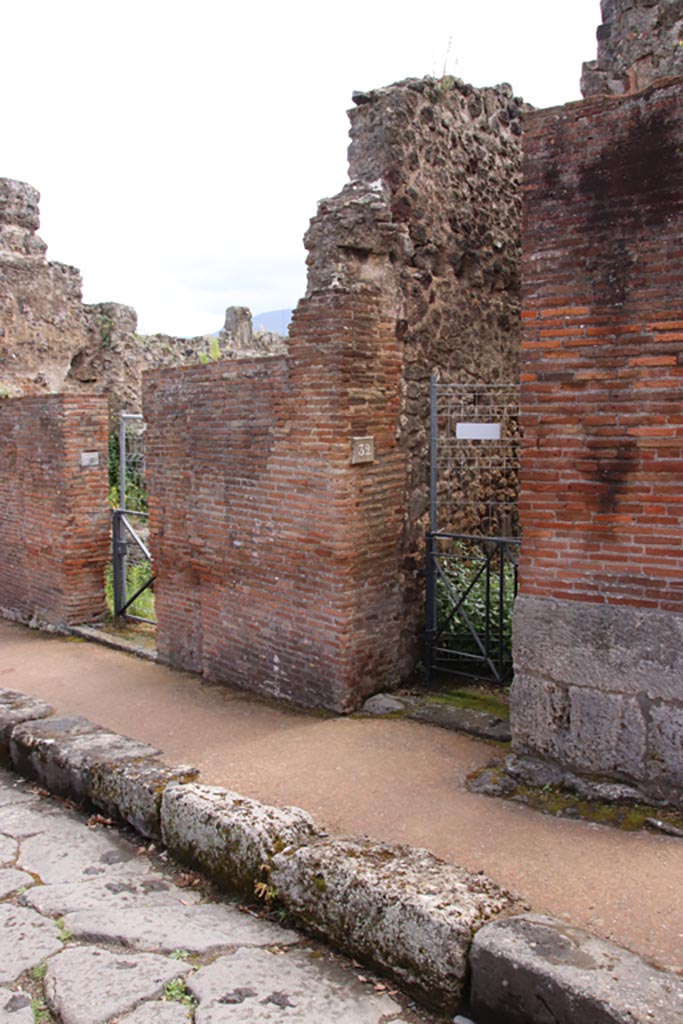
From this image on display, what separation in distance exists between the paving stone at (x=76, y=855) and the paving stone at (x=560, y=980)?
2.20 metres

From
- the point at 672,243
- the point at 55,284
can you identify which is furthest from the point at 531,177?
the point at 55,284

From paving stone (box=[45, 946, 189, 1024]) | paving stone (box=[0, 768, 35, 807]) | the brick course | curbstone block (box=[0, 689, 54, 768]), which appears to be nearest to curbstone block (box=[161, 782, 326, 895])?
paving stone (box=[45, 946, 189, 1024])

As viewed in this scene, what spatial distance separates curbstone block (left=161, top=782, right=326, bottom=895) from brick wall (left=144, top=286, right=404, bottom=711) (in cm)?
184

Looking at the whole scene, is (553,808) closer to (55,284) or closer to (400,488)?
(400,488)

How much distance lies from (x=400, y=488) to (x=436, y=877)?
3500 millimetres

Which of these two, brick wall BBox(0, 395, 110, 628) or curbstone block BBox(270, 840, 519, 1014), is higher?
brick wall BBox(0, 395, 110, 628)

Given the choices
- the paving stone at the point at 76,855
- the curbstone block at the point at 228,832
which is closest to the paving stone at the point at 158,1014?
the curbstone block at the point at 228,832

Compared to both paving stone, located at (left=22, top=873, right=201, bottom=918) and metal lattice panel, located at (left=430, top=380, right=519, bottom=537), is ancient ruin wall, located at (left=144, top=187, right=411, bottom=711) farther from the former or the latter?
paving stone, located at (left=22, top=873, right=201, bottom=918)

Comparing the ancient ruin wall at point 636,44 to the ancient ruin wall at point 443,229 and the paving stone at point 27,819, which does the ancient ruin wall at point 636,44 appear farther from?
the paving stone at point 27,819

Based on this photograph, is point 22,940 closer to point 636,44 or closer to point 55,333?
point 636,44

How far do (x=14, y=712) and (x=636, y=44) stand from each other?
7.34 m

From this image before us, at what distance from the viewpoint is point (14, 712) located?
6.70m

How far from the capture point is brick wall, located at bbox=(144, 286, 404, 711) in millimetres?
6426

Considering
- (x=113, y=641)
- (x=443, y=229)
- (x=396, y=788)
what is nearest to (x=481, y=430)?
(x=443, y=229)
